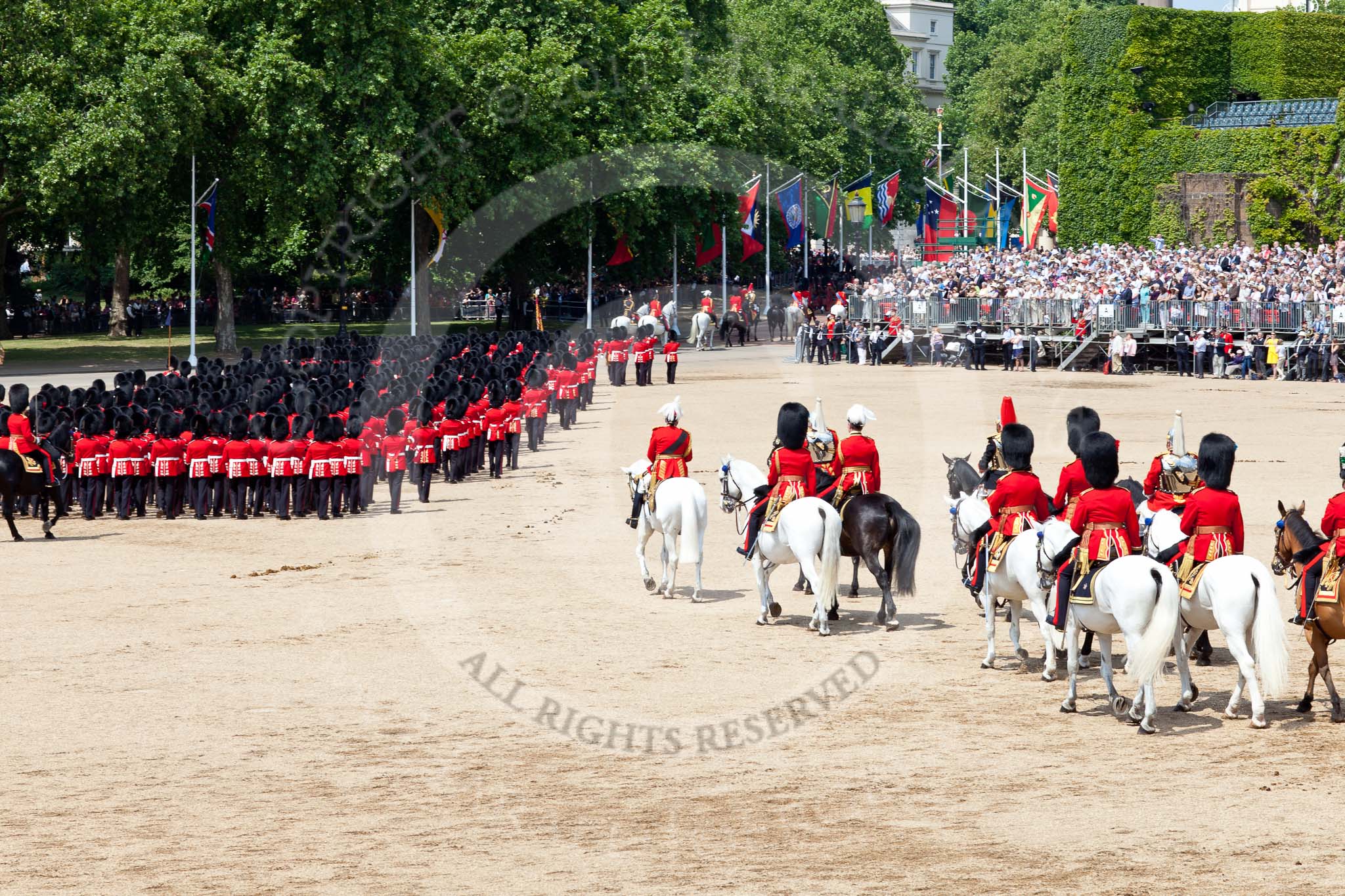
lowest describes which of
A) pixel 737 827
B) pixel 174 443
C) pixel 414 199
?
pixel 737 827

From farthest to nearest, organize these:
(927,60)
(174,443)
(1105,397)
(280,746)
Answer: (927,60) → (1105,397) → (174,443) → (280,746)

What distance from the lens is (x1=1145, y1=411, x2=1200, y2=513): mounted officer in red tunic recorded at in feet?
41.8

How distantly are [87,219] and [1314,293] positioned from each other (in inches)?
1293

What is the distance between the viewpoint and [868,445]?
50.8 feet

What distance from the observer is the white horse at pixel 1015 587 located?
1226 cm

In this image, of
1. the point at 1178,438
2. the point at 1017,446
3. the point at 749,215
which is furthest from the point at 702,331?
the point at 1017,446

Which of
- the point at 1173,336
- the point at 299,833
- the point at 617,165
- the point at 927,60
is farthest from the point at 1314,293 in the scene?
the point at 927,60

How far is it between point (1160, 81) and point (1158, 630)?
50428 mm

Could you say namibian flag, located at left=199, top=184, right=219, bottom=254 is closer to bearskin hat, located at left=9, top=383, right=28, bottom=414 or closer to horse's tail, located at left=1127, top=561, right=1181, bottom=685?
bearskin hat, located at left=9, top=383, right=28, bottom=414

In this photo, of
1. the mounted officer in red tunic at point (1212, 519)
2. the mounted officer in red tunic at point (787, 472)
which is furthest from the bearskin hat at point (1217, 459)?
the mounted officer in red tunic at point (787, 472)

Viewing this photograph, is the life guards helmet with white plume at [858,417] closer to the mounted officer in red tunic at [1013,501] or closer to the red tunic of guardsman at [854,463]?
the red tunic of guardsman at [854,463]

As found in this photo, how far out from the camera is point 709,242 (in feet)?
193

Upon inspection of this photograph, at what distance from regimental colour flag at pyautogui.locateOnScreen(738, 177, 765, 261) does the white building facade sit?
80.3 meters

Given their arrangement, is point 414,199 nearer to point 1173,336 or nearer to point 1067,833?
point 1173,336
